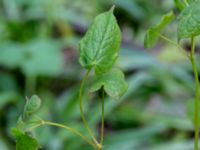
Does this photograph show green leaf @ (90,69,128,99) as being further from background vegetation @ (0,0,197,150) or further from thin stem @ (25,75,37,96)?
thin stem @ (25,75,37,96)

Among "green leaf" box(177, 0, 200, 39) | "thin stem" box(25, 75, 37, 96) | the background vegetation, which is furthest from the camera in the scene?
"thin stem" box(25, 75, 37, 96)

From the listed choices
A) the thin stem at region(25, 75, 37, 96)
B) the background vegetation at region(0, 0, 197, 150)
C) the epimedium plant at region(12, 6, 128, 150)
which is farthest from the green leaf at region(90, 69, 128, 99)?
the thin stem at region(25, 75, 37, 96)

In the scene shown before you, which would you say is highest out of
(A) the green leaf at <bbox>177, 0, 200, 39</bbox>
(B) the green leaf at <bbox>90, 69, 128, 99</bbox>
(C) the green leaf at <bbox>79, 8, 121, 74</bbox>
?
(A) the green leaf at <bbox>177, 0, 200, 39</bbox>

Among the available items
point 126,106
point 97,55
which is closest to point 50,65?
point 126,106

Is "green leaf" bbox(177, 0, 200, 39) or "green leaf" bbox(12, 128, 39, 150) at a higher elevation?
"green leaf" bbox(177, 0, 200, 39)

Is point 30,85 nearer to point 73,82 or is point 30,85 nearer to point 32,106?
point 73,82

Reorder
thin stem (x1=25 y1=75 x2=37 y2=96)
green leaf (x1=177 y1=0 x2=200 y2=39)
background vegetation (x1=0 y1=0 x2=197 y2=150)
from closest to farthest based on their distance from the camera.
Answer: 1. green leaf (x1=177 y1=0 x2=200 y2=39)
2. background vegetation (x1=0 y1=0 x2=197 y2=150)
3. thin stem (x1=25 y1=75 x2=37 y2=96)

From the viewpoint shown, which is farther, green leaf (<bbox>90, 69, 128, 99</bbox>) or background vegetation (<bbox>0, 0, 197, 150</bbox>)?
background vegetation (<bbox>0, 0, 197, 150</bbox>)
